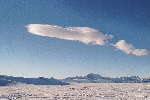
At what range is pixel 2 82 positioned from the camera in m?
56.1

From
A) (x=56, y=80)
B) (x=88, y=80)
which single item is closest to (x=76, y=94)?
(x=56, y=80)

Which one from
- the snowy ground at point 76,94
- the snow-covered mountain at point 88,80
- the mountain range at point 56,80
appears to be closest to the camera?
the snowy ground at point 76,94

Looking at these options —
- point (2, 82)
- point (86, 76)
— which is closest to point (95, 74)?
point (86, 76)

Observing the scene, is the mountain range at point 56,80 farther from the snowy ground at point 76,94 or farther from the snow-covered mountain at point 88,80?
the snowy ground at point 76,94

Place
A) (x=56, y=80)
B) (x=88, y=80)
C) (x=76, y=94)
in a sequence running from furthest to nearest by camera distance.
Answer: (x=88, y=80), (x=56, y=80), (x=76, y=94)

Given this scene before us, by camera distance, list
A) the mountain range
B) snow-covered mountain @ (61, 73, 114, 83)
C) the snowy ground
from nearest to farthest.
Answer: the snowy ground
the mountain range
snow-covered mountain @ (61, 73, 114, 83)

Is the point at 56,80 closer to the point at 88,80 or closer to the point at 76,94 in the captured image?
the point at 88,80

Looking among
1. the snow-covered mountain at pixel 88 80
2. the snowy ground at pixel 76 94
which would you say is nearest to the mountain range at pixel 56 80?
the snow-covered mountain at pixel 88 80

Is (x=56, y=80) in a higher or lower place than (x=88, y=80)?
higher

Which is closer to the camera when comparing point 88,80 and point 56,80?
point 56,80

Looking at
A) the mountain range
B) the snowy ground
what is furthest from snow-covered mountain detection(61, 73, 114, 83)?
the snowy ground

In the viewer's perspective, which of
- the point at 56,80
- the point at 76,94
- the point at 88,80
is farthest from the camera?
the point at 88,80

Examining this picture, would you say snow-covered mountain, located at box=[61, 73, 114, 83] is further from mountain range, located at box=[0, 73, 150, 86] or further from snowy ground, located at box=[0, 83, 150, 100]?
snowy ground, located at box=[0, 83, 150, 100]

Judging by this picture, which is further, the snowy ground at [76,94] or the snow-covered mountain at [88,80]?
the snow-covered mountain at [88,80]
